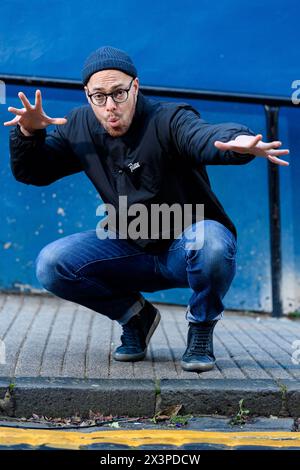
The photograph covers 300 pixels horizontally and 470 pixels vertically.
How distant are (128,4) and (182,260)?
8.44ft

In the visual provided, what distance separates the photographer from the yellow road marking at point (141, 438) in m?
3.37

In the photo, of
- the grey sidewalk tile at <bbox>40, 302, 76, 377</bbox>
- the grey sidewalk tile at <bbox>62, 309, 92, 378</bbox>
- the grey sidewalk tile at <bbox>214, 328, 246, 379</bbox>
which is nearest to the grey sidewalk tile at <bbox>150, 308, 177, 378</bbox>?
the grey sidewalk tile at <bbox>214, 328, 246, 379</bbox>

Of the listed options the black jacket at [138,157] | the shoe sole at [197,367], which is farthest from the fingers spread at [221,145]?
the shoe sole at [197,367]

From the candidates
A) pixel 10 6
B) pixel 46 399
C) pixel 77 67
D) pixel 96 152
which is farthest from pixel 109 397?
pixel 10 6

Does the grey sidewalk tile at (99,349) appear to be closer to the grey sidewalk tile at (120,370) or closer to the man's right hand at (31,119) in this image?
the grey sidewalk tile at (120,370)

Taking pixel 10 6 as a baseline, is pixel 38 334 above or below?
below

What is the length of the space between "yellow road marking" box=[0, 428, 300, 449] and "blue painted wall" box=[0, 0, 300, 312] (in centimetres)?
264

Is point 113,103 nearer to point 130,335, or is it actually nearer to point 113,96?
point 113,96

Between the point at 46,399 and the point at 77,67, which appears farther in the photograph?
the point at 77,67

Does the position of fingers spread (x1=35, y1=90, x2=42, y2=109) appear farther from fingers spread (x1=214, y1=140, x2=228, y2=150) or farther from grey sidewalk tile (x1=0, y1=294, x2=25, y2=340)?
grey sidewalk tile (x1=0, y1=294, x2=25, y2=340)

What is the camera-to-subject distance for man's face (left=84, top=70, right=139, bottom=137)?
4035 mm

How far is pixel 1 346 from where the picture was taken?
14.7 feet
